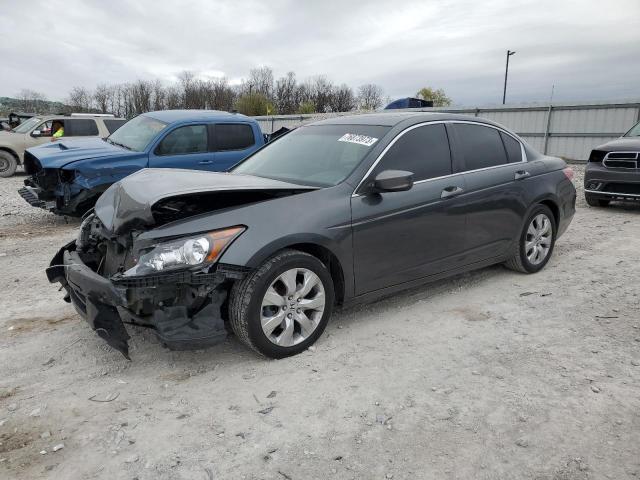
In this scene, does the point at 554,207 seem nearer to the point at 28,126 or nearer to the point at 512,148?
the point at 512,148

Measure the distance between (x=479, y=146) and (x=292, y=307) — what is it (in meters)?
2.58

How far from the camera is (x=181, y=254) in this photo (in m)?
3.02

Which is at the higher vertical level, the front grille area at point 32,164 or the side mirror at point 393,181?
the side mirror at point 393,181

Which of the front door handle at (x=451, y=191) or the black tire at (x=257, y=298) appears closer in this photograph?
the black tire at (x=257, y=298)

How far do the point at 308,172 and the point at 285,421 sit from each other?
79.5 inches

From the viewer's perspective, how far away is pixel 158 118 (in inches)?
340

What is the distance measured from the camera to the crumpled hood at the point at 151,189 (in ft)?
10.5

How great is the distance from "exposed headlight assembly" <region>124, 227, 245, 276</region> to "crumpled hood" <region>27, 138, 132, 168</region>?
17.1ft

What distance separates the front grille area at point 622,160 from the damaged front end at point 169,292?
778 cm

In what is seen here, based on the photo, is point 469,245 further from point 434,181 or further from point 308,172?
point 308,172

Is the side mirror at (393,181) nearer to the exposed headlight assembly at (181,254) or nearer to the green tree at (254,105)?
the exposed headlight assembly at (181,254)

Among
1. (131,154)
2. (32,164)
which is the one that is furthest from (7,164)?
(131,154)

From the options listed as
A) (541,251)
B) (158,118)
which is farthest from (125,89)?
(541,251)

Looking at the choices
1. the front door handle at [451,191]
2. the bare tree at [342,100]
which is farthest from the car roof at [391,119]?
the bare tree at [342,100]
